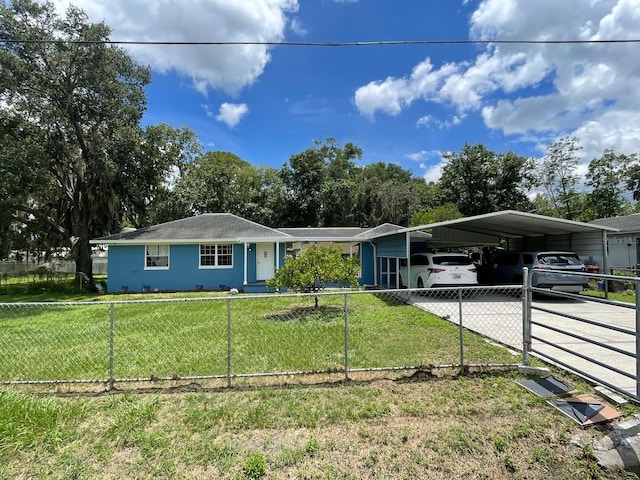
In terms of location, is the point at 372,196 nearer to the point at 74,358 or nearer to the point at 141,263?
the point at 141,263

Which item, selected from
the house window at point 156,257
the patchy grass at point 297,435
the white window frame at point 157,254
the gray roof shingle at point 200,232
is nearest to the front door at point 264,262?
the gray roof shingle at point 200,232

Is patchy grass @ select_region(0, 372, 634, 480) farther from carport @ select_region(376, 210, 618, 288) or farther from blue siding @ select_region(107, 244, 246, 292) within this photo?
blue siding @ select_region(107, 244, 246, 292)

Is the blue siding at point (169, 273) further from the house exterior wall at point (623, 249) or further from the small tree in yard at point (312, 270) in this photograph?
the house exterior wall at point (623, 249)

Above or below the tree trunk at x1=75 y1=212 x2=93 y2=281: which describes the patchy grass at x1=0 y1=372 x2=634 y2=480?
below

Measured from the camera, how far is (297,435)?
3.36 m

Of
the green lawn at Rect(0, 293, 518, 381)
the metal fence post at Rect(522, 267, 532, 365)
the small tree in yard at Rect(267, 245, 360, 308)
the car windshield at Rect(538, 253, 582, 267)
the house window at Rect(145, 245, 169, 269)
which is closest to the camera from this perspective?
the metal fence post at Rect(522, 267, 532, 365)

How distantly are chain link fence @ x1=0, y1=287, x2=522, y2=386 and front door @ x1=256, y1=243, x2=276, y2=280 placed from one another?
6.71 meters

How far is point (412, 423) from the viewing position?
11.6 ft

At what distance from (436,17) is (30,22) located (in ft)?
66.0

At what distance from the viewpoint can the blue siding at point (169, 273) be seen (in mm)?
17328

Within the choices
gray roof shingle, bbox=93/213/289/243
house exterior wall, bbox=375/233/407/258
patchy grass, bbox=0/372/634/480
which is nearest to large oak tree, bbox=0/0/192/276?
gray roof shingle, bbox=93/213/289/243

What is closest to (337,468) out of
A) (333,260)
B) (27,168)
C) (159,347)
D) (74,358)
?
(159,347)

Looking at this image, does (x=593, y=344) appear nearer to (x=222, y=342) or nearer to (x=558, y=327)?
(x=558, y=327)

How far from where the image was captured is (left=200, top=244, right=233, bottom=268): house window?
17.6m
